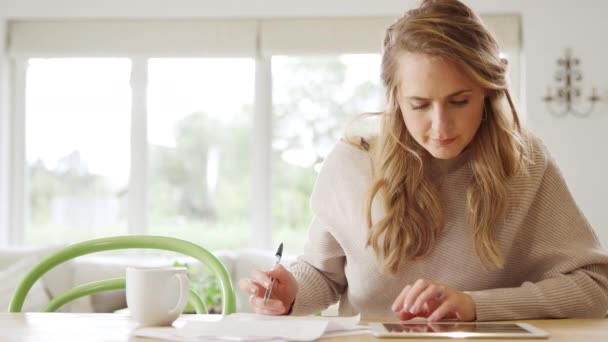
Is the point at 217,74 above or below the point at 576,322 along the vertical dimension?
above

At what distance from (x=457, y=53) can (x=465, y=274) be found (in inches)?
16.6

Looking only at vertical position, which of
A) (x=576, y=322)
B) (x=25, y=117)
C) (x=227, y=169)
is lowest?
(x=576, y=322)

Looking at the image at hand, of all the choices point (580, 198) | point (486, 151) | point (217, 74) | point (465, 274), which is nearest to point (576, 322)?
point (465, 274)

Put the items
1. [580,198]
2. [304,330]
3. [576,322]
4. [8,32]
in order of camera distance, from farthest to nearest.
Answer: [8,32]
[580,198]
[576,322]
[304,330]

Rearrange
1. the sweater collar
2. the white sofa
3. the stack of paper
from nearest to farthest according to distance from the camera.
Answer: the stack of paper
the sweater collar
the white sofa

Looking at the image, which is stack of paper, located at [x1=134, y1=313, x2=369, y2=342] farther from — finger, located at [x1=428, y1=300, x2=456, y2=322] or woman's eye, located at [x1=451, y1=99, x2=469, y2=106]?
woman's eye, located at [x1=451, y1=99, x2=469, y2=106]

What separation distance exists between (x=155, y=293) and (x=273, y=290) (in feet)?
0.93

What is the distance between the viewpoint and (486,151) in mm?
1522

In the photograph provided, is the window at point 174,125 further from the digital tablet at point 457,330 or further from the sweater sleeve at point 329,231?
the digital tablet at point 457,330

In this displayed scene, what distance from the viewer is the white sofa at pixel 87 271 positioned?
153 inches

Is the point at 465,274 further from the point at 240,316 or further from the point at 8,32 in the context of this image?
the point at 8,32

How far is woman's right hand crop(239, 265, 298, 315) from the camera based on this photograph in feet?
4.56

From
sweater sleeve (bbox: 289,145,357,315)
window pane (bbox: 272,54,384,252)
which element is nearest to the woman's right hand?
sweater sleeve (bbox: 289,145,357,315)

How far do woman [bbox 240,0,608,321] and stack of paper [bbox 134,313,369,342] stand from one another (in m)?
0.16
